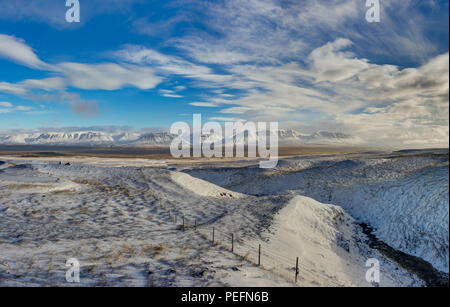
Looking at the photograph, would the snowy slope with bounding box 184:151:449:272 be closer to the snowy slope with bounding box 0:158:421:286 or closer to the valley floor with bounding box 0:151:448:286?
the valley floor with bounding box 0:151:448:286

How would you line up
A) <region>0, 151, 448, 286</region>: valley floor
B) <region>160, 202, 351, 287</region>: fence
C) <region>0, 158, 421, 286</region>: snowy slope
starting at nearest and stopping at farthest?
1. <region>0, 158, 421, 286</region>: snowy slope
2. <region>0, 151, 448, 286</region>: valley floor
3. <region>160, 202, 351, 287</region>: fence

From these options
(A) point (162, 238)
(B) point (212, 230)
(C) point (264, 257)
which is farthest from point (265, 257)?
(A) point (162, 238)

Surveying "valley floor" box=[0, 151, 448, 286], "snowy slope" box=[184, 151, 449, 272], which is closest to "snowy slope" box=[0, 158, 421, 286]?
"valley floor" box=[0, 151, 448, 286]

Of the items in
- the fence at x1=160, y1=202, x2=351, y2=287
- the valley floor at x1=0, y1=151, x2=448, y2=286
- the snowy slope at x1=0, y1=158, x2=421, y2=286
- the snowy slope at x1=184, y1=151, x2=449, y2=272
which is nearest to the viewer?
the snowy slope at x1=0, y1=158, x2=421, y2=286

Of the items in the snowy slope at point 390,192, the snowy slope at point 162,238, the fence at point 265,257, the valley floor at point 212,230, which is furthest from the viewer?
the snowy slope at point 390,192

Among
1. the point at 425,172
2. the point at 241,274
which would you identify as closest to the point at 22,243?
the point at 241,274

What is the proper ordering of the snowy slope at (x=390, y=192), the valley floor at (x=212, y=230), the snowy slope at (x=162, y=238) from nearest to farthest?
the snowy slope at (x=162, y=238) < the valley floor at (x=212, y=230) < the snowy slope at (x=390, y=192)

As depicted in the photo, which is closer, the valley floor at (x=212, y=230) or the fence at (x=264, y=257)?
the valley floor at (x=212, y=230)

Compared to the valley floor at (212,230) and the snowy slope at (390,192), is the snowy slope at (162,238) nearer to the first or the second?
the valley floor at (212,230)

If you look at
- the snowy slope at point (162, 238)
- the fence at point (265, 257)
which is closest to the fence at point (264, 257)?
the fence at point (265, 257)

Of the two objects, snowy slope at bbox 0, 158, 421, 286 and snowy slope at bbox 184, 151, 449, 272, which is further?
snowy slope at bbox 184, 151, 449, 272

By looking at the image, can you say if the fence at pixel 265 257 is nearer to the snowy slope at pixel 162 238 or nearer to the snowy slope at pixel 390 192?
the snowy slope at pixel 162 238
